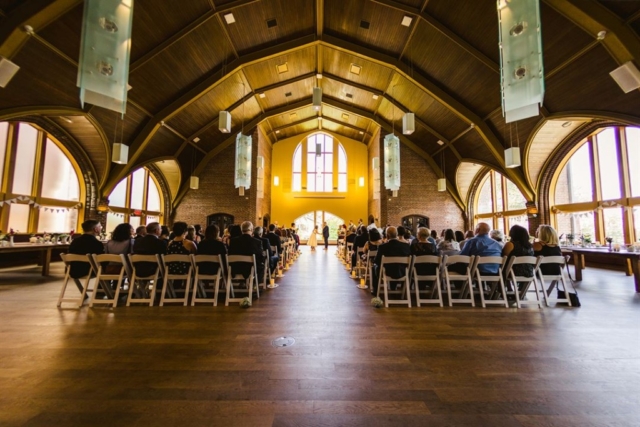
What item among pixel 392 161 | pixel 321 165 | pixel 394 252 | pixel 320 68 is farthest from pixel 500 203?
pixel 394 252

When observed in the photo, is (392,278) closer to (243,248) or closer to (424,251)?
(424,251)

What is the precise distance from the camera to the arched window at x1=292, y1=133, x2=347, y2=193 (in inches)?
682

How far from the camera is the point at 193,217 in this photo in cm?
1378

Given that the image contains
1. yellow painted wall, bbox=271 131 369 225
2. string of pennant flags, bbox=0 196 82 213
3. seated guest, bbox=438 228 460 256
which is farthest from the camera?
yellow painted wall, bbox=271 131 369 225

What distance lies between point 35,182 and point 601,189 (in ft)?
58.5

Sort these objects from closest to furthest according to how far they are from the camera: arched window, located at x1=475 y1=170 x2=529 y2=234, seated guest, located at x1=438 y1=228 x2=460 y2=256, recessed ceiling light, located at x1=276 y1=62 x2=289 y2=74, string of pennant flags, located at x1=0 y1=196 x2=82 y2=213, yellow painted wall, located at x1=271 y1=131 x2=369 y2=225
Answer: seated guest, located at x1=438 y1=228 x2=460 y2=256 → string of pennant flags, located at x1=0 y1=196 x2=82 y2=213 → recessed ceiling light, located at x1=276 y1=62 x2=289 y2=74 → arched window, located at x1=475 y1=170 x2=529 y2=234 → yellow painted wall, located at x1=271 y1=131 x2=369 y2=225

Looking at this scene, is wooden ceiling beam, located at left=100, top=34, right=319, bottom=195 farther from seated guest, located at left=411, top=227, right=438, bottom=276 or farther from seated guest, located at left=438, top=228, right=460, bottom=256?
seated guest, located at left=411, top=227, right=438, bottom=276

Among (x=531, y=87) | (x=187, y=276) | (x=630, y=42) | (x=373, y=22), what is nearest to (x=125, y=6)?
(x=187, y=276)

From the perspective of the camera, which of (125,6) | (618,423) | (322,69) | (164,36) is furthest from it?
(322,69)

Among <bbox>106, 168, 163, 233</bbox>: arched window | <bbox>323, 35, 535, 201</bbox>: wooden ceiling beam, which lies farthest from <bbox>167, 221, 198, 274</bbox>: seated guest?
<bbox>106, 168, 163, 233</bbox>: arched window

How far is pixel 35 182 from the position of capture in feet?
29.0

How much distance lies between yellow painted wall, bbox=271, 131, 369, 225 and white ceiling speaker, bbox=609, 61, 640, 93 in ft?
40.3

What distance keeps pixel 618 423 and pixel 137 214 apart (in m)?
15.0

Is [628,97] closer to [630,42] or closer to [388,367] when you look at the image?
[630,42]
